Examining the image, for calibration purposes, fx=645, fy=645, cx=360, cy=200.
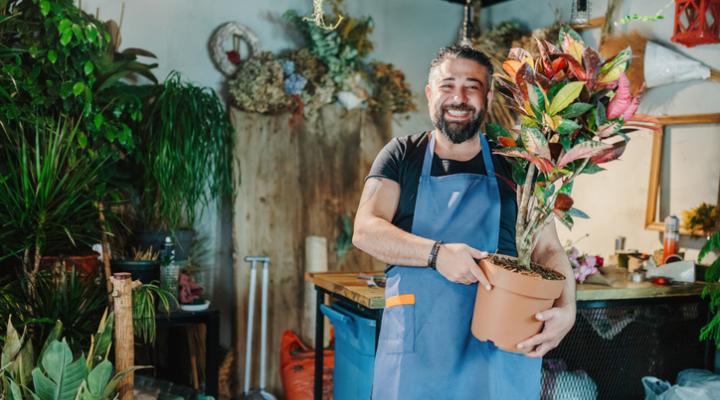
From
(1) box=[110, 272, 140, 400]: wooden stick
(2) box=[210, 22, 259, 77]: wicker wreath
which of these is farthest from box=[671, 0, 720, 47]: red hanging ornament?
(1) box=[110, 272, 140, 400]: wooden stick

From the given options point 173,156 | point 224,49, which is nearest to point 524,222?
point 173,156

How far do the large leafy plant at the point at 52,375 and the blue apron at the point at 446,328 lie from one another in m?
0.91

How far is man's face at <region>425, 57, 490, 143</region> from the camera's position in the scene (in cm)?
187

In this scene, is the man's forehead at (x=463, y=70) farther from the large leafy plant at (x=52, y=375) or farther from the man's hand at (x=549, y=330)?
the large leafy plant at (x=52, y=375)

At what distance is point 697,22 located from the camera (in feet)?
10.8

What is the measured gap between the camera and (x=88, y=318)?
2.58 m

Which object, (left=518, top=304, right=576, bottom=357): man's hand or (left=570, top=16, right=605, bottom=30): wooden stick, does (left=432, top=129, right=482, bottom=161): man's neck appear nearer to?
(left=518, top=304, right=576, bottom=357): man's hand

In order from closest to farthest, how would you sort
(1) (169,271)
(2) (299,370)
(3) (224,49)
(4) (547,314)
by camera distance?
(4) (547,314) → (1) (169,271) → (2) (299,370) → (3) (224,49)

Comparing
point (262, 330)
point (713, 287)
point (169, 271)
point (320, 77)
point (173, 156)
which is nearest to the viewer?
point (713, 287)

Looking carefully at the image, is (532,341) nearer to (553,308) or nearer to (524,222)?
(553,308)

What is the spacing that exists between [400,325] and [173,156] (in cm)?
197

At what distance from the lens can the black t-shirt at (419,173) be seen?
6.30ft

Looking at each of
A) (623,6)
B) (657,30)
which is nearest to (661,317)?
(657,30)

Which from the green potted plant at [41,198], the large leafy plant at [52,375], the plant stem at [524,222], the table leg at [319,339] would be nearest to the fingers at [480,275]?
the plant stem at [524,222]
